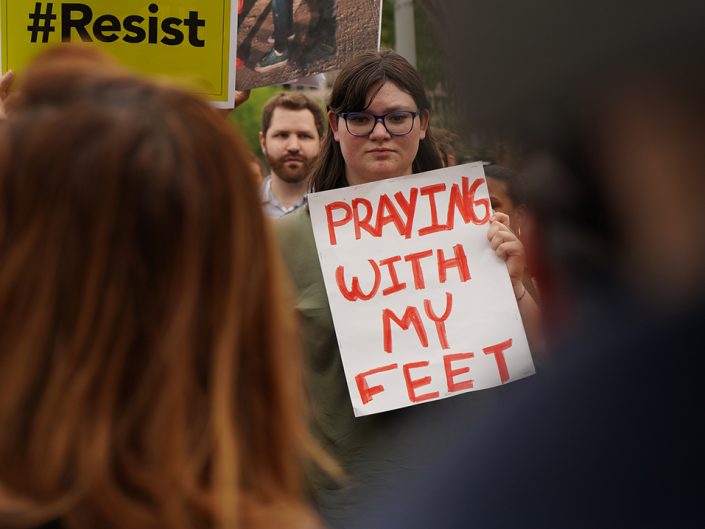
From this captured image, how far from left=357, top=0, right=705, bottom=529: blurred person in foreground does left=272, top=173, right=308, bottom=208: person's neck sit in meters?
5.14

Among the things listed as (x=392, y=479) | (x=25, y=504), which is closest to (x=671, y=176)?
(x=25, y=504)

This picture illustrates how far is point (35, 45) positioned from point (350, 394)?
159 cm

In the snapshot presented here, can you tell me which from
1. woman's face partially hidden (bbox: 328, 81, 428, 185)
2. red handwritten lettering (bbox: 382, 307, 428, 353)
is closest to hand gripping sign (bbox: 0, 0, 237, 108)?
woman's face partially hidden (bbox: 328, 81, 428, 185)

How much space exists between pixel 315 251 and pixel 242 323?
2101 millimetres

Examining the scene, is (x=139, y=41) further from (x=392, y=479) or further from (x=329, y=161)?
(x=392, y=479)

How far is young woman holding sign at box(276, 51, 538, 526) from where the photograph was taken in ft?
11.0

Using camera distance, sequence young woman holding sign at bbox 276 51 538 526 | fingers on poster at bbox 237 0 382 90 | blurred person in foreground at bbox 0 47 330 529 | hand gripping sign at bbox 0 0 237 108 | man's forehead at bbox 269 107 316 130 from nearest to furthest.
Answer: blurred person in foreground at bbox 0 47 330 529
young woman holding sign at bbox 276 51 538 526
hand gripping sign at bbox 0 0 237 108
fingers on poster at bbox 237 0 382 90
man's forehead at bbox 269 107 316 130

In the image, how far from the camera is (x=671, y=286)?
0.90m

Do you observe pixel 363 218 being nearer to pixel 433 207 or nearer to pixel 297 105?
pixel 433 207

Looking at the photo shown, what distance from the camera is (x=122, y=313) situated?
1.39 metres

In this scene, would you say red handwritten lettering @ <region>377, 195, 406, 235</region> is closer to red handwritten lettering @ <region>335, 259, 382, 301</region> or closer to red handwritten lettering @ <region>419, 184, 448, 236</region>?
red handwritten lettering @ <region>419, 184, 448, 236</region>

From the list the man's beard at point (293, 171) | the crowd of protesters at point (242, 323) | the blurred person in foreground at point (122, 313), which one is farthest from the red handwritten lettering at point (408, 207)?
the man's beard at point (293, 171)

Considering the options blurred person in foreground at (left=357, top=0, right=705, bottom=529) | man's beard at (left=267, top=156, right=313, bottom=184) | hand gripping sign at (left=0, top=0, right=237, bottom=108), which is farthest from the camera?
man's beard at (left=267, top=156, right=313, bottom=184)

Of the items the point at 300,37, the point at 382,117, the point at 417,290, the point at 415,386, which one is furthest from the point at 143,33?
the point at 415,386
